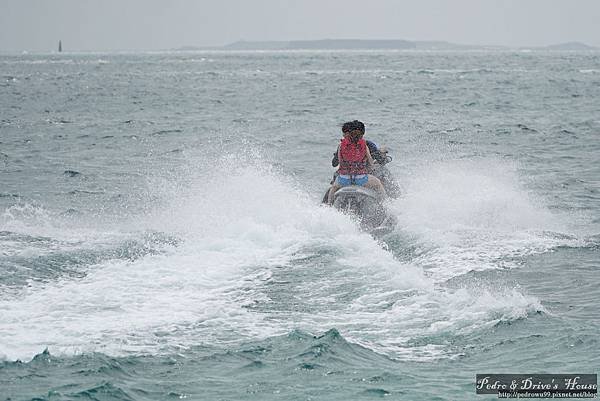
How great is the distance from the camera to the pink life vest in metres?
15.3

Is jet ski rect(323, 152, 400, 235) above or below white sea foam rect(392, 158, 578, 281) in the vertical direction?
above

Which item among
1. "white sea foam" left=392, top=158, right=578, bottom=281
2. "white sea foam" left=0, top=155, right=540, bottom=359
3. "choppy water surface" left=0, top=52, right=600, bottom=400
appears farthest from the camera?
"white sea foam" left=392, top=158, right=578, bottom=281

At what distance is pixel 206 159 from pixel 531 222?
12.0 metres

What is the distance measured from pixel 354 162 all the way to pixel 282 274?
4.15 m

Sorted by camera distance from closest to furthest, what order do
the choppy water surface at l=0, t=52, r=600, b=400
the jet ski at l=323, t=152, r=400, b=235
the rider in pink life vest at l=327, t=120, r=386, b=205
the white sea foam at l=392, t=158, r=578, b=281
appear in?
the choppy water surface at l=0, t=52, r=600, b=400, the white sea foam at l=392, t=158, r=578, b=281, the jet ski at l=323, t=152, r=400, b=235, the rider in pink life vest at l=327, t=120, r=386, b=205

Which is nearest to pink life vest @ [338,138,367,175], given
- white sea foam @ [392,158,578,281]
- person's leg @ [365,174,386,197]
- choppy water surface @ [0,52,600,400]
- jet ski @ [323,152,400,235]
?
person's leg @ [365,174,386,197]

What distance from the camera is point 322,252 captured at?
42.2 ft

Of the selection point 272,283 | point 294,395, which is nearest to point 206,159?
point 272,283

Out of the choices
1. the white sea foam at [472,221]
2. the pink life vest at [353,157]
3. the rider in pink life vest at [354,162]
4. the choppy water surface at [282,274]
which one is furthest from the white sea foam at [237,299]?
the pink life vest at [353,157]

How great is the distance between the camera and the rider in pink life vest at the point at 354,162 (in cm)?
1527

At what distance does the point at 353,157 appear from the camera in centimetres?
1533

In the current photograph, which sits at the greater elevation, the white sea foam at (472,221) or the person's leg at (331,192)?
the person's leg at (331,192)

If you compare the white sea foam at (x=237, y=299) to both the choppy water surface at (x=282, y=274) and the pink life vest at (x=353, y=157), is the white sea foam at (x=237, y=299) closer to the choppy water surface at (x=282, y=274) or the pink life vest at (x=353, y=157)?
the choppy water surface at (x=282, y=274)

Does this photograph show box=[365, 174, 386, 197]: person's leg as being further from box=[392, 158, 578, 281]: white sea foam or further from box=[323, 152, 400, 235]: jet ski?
box=[392, 158, 578, 281]: white sea foam
